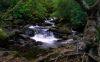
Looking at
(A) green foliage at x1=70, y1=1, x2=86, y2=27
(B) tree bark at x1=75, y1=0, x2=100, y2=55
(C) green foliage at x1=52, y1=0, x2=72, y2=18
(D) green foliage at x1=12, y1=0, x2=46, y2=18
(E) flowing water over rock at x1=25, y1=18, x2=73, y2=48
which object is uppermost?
(D) green foliage at x1=12, y1=0, x2=46, y2=18

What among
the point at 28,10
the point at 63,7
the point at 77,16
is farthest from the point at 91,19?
the point at 28,10

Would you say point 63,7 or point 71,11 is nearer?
point 71,11

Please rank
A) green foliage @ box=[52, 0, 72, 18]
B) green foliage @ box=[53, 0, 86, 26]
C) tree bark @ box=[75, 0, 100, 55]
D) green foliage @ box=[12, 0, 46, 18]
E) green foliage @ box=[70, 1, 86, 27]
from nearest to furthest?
tree bark @ box=[75, 0, 100, 55] → green foliage @ box=[70, 1, 86, 27] → green foliage @ box=[53, 0, 86, 26] → green foliage @ box=[52, 0, 72, 18] → green foliage @ box=[12, 0, 46, 18]

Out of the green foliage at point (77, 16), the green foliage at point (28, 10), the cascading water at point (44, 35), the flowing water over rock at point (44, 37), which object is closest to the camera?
the flowing water over rock at point (44, 37)

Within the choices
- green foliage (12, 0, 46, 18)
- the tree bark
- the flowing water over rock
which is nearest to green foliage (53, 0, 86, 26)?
the flowing water over rock

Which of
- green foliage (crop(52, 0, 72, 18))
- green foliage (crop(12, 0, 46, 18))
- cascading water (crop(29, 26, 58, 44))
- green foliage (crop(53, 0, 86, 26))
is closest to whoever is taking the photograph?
cascading water (crop(29, 26, 58, 44))

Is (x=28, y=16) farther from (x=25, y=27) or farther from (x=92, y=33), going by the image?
(x=92, y=33)

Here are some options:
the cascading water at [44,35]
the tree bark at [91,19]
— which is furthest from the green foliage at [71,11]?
the tree bark at [91,19]

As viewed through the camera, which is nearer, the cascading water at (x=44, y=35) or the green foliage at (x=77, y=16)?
the cascading water at (x=44, y=35)

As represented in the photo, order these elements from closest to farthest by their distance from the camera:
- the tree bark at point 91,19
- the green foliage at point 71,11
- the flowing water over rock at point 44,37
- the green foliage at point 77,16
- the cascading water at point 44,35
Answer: the tree bark at point 91,19 → the flowing water over rock at point 44,37 → the cascading water at point 44,35 → the green foliage at point 77,16 → the green foliage at point 71,11

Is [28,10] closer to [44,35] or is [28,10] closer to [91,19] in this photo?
[44,35]

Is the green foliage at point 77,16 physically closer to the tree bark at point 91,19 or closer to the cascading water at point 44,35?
the cascading water at point 44,35

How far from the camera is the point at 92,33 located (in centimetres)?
1084

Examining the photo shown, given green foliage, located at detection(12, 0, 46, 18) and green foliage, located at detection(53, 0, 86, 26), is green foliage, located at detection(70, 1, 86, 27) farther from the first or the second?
green foliage, located at detection(12, 0, 46, 18)
